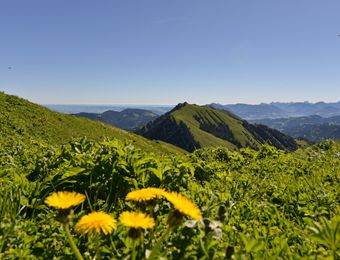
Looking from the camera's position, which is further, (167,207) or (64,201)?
(167,207)

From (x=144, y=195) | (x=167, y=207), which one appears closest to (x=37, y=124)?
(x=167, y=207)

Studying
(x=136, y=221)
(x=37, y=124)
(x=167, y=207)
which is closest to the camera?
(x=136, y=221)

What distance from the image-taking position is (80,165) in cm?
569

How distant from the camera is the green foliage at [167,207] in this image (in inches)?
135

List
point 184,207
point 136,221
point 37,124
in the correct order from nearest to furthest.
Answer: point 136,221 < point 184,207 < point 37,124

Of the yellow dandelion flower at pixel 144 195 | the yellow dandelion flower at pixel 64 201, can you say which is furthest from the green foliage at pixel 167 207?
the yellow dandelion flower at pixel 64 201

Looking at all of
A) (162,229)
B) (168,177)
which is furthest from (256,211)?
A: (162,229)

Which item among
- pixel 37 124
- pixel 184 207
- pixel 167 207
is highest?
pixel 184 207

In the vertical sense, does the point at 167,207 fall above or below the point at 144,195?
below

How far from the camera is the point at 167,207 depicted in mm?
4887

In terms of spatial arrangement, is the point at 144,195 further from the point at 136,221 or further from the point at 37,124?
the point at 37,124

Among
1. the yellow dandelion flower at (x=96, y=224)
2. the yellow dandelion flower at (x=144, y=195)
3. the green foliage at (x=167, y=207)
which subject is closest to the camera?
the yellow dandelion flower at (x=96, y=224)

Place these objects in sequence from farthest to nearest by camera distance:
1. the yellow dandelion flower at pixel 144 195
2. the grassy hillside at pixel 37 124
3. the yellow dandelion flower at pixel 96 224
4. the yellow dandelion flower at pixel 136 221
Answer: the grassy hillside at pixel 37 124
the yellow dandelion flower at pixel 144 195
the yellow dandelion flower at pixel 96 224
the yellow dandelion flower at pixel 136 221

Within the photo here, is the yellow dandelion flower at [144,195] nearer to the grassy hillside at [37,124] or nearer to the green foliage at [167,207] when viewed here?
the green foliage at [167,207]
